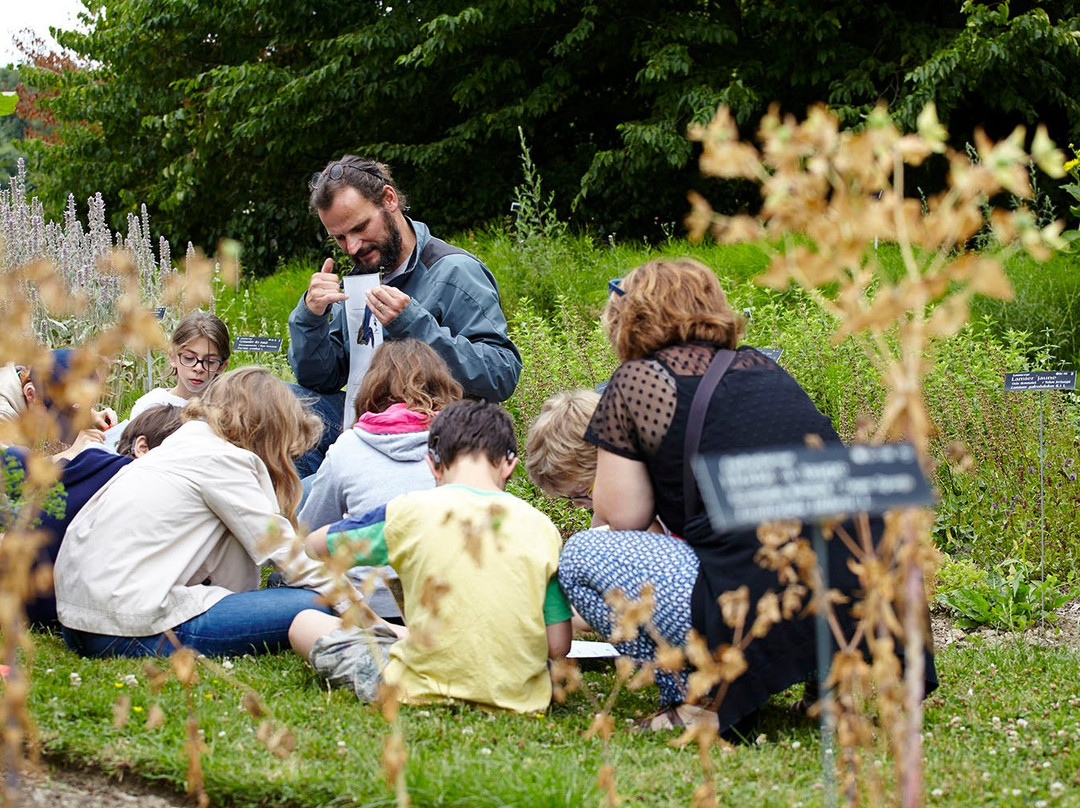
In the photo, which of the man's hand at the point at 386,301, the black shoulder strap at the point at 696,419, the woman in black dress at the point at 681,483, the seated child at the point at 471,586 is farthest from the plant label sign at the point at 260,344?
the black shoulder strap at the point at 696,419

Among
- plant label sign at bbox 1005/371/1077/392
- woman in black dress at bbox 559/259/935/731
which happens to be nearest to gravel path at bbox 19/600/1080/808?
woman in black dress at bbox 559/259/935/731

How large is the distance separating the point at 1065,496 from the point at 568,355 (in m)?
2.65

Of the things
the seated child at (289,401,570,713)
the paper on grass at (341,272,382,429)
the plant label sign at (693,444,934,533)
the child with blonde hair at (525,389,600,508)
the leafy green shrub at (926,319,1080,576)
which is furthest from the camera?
the leafy green shrub at (926,319,1080,576)

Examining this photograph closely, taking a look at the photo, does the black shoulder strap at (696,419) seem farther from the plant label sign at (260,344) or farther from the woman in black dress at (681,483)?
the plant label sign at (260,344)

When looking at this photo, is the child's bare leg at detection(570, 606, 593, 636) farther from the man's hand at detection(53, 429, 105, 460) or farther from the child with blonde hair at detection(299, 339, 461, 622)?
the man's hand at detection(53, 429, 105, 460)

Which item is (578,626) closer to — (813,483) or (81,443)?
(81,443)

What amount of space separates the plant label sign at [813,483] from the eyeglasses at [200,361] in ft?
13.4

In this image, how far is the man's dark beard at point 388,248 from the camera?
4.88 meters

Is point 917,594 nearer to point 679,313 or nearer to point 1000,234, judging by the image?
point 1000,234

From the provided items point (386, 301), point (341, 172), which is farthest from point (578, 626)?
point (341, 172)

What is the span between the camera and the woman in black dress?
10.1ft

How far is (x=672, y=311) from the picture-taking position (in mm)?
3242

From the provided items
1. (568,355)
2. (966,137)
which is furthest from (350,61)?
(568,355)

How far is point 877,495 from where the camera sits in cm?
168
